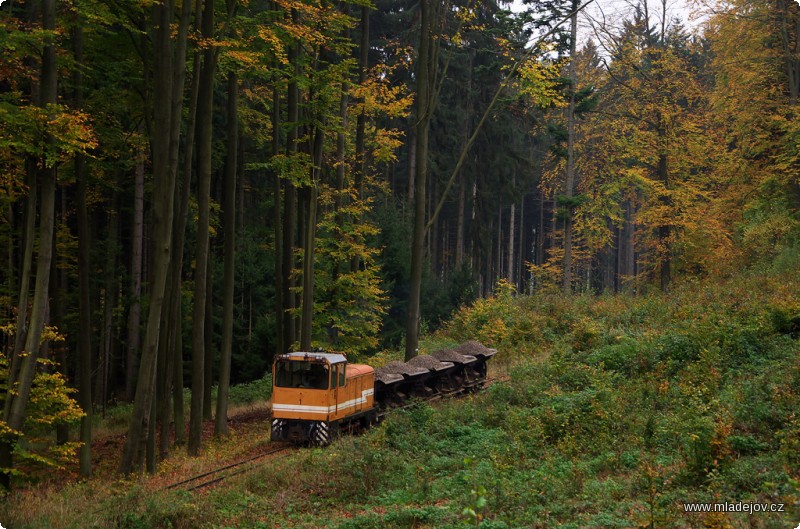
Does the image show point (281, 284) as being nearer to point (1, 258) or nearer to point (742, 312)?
point (1, 258)

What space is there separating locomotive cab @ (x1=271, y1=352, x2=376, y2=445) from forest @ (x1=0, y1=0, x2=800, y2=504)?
2.41 m

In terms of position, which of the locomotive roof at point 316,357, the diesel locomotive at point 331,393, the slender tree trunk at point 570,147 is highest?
the slender tree trunk at point 570,147

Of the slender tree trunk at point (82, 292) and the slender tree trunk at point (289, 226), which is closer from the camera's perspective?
the slender tree trunk at point (82, 292)

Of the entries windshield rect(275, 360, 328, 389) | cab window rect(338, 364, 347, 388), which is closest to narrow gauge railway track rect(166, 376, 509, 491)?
windshield rect(275, 360, 328, 389)

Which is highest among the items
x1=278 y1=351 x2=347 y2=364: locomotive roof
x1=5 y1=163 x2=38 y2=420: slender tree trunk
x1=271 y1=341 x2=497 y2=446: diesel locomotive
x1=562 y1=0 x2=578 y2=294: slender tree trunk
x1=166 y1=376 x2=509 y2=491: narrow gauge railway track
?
x1=562 y1=0 x2=578 y2=294: slender tree trunk

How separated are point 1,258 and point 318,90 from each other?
47.4ft

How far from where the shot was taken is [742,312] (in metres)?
18.8

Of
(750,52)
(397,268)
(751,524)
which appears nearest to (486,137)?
(397,268)

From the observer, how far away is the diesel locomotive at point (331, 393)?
18.0 m

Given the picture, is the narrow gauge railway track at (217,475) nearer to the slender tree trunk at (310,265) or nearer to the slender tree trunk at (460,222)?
the slender tree trunk at (310,265)

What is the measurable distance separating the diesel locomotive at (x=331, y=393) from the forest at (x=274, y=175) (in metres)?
2.29

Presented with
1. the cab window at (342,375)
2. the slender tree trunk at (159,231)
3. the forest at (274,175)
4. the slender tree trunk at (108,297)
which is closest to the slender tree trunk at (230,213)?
the forest at (274,175)

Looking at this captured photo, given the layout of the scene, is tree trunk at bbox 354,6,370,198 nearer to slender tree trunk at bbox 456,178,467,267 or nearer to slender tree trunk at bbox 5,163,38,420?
slender tree trunk at bbox 5,163,38,420

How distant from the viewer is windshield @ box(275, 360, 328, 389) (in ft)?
59.5
